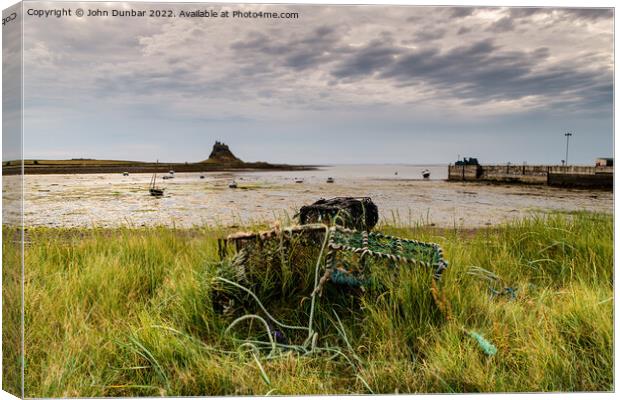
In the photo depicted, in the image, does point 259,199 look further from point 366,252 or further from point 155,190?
point 366,252

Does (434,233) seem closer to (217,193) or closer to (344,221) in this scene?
(344,221)

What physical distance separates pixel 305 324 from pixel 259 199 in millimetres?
821

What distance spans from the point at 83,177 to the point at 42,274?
1.47ft

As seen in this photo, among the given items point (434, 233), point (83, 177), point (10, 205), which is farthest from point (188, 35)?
point (434, 233)

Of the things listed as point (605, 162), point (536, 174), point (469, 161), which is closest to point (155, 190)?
point (469, 161)

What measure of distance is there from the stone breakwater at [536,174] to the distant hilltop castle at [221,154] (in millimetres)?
1057

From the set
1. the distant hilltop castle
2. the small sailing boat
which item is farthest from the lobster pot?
the small sailing boat

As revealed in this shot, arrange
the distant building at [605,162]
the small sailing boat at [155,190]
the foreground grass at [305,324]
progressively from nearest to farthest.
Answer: the foreground grass at [305,324], the distant building at [605,162], the small sailing boat at [155,190]

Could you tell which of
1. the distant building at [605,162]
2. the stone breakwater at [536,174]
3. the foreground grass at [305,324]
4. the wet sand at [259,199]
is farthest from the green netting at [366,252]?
the distant building at [605,162]

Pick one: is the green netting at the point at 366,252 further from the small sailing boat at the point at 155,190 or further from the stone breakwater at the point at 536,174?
the small sailing boat at the point at 155,190

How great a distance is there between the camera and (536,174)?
247 centimetres

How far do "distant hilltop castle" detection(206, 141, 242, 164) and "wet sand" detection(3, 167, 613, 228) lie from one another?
0.26ft

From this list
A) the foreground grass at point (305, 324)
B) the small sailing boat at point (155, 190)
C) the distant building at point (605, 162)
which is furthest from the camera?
the small sailing boat at point (155, 190)

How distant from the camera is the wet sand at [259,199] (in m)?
2.15
